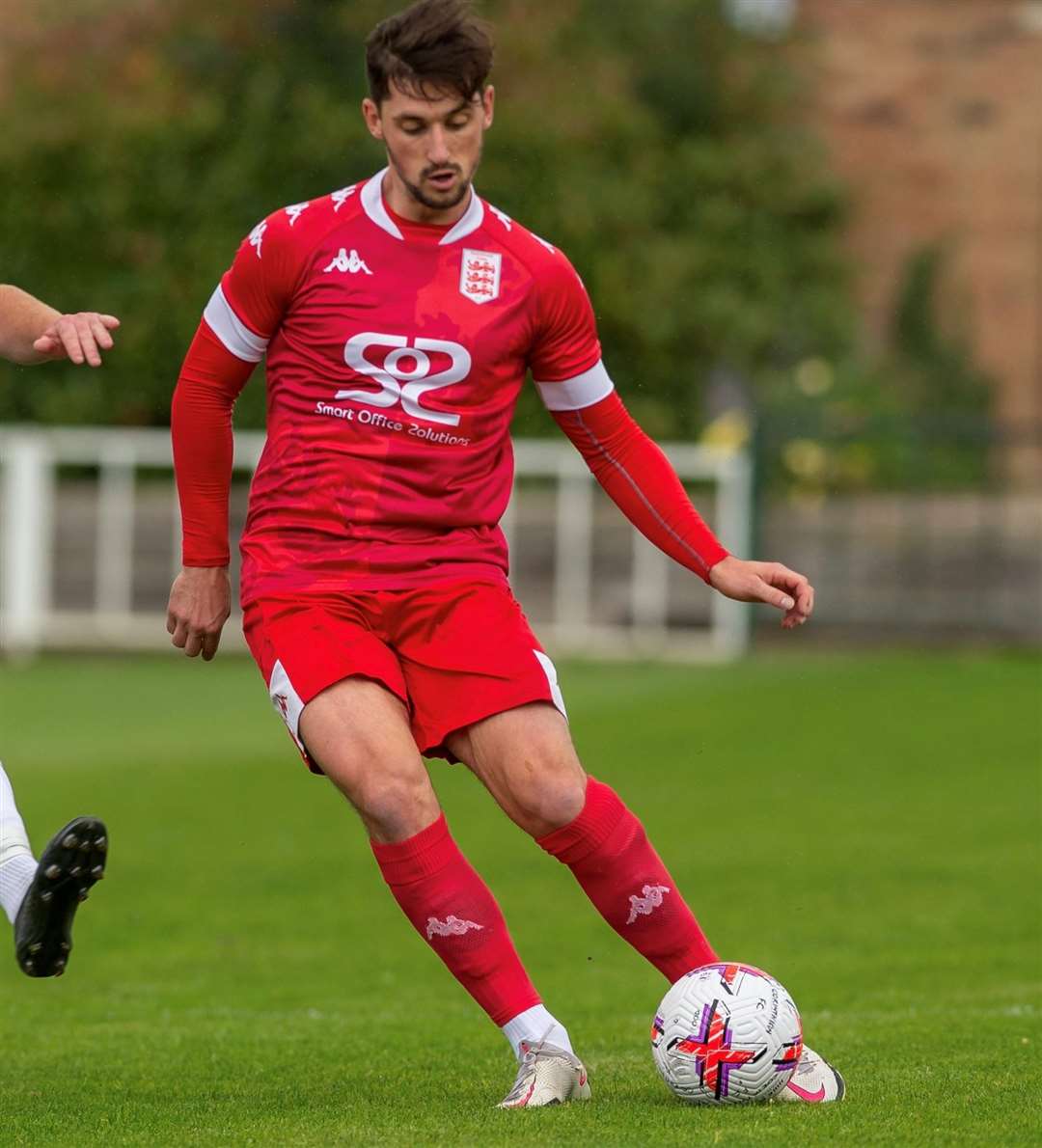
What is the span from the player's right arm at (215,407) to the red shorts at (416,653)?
29 centimetres

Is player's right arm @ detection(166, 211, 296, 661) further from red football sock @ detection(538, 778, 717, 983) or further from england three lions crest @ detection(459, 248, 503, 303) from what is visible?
red football sock @ detection(538, 778, 717, 983)

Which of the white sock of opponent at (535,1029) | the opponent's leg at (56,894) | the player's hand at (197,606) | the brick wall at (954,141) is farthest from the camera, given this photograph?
the brick wall at (954,141)

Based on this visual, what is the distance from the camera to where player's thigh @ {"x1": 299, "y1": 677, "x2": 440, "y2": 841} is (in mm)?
4980

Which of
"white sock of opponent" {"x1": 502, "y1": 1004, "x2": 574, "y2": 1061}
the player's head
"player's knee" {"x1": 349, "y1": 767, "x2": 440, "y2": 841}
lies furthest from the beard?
"white sock of opponent" {"x1": 502, "y1": 1004, "x2": 574, "y2": 1061}

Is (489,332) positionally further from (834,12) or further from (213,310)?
(834,12)

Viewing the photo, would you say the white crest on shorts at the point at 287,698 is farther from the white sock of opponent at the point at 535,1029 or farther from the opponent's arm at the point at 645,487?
the opponent's arm at the point at 645,487

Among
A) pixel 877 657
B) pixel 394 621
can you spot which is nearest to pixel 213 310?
pixel 394 621

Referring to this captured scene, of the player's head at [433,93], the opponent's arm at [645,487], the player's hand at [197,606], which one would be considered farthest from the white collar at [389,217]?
the player's hand at [197,606]

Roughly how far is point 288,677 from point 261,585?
11.2 inches

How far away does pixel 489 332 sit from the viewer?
5262 mm

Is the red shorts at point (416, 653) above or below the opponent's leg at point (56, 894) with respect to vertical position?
above

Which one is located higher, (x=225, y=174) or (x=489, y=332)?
(x=225, y=174)

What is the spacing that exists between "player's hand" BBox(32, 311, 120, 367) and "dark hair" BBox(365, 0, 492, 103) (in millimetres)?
804

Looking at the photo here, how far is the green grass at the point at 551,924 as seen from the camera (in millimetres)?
5043
